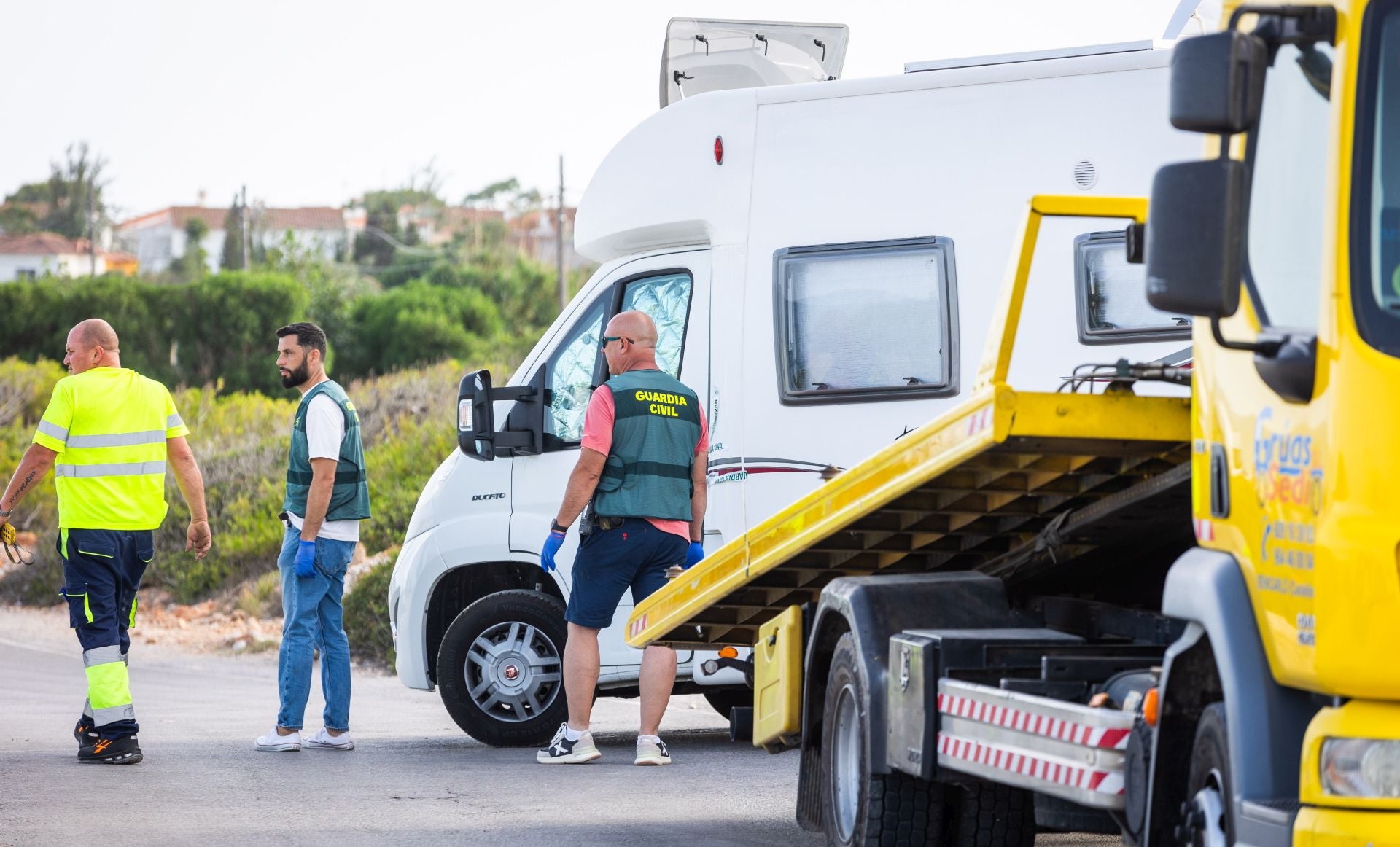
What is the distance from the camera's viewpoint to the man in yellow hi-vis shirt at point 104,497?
857cm

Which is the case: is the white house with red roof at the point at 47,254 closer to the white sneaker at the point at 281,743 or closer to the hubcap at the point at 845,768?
the white sneaker at the point at 281,743

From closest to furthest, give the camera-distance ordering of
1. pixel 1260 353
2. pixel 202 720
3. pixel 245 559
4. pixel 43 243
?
pixel 1260 353 → pixel 202 720 → pixel 245 559 → pixel 43 243

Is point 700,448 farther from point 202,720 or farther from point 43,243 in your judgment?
point 43,243

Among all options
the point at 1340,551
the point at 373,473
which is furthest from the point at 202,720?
the point at 373,473

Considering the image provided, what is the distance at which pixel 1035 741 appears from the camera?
473cm

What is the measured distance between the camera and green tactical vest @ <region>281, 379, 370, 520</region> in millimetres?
8906

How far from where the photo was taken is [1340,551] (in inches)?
144

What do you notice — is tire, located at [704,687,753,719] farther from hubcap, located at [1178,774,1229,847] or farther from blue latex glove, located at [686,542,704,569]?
hubcap, located at [1178,774,1229,847]

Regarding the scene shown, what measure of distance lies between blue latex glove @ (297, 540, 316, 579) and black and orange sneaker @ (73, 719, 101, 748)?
1.15 meters

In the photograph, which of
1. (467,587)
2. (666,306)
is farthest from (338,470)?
(666,306)

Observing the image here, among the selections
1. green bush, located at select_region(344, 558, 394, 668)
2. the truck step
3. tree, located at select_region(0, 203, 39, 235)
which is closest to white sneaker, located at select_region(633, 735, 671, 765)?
the truck step

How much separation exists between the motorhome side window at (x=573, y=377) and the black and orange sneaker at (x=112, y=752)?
234 cm

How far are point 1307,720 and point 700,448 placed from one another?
4611 mm

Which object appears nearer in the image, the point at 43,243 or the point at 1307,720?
the point at 1307,720
